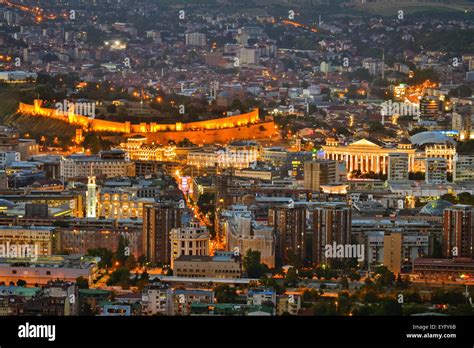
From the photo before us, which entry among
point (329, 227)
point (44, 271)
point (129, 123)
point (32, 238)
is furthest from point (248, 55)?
point (44, 271)

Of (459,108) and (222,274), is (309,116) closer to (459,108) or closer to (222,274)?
(459,108)

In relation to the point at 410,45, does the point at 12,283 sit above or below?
below

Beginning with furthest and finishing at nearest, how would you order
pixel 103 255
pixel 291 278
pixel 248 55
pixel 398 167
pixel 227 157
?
pixel 248 55
pixel 227 157
pixel 398 167
pixel 103 255
pixel 291 278

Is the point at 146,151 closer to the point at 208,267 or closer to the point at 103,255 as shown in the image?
the point at 103,255

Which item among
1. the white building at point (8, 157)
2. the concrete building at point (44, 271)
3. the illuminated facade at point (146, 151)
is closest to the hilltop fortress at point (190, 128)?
the illuminated facade at point (146, 151)

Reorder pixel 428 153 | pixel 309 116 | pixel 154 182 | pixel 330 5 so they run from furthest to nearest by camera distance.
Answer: pixel 330 5 < pixel 309 116 < pixel 428 153 < pixel 154 182

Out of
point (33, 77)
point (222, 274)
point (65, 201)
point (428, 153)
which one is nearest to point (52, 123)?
point (33, 77)
